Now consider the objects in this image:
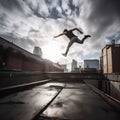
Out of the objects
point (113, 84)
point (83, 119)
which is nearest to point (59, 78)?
point (113, 84)

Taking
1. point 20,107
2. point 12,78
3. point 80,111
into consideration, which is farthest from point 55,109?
point 12,78

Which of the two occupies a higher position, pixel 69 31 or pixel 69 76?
pixel 69 31

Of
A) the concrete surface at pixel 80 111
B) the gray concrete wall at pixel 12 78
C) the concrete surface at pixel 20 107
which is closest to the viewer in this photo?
the concrete surface at pixel 20 107

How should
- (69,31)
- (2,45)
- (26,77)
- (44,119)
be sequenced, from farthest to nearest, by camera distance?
(26,77), (2,45), (69,31), (44,119)

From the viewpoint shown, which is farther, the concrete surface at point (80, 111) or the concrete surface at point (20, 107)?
the concrete surface at point (80, 111)

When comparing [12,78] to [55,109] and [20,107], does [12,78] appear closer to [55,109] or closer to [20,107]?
[20,107]

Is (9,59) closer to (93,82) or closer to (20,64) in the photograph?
(20,64)

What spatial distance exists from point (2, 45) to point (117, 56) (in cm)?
1496

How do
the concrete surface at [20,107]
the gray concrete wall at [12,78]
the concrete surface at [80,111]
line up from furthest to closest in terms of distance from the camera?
1. the gray concrete wall at [12,78]
2. the concrete surface at [80,111]
3. the concrete surface at [20,107]

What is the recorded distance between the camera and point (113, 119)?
246 cm

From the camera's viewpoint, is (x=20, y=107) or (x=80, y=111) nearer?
(x=80, y=111)

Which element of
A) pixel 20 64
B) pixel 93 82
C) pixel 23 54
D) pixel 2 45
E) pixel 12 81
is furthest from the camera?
pixel 93 82

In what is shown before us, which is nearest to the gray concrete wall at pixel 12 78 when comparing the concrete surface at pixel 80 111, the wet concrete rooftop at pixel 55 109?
the wet concrete rooftop at pixel 55 109

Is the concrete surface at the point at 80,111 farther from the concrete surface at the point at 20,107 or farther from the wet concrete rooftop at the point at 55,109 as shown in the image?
the concrete surface at the point at 20,107
